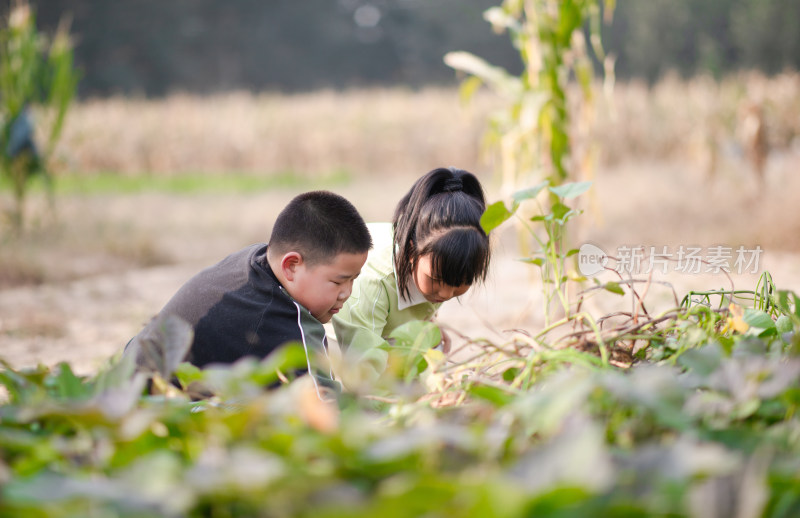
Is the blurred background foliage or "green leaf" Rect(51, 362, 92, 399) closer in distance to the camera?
"green leaf" Rect(51, 362, 92, 399)

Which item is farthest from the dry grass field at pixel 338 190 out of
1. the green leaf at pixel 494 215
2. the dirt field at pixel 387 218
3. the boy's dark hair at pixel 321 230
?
the boy's dark hair at pixel 321 230

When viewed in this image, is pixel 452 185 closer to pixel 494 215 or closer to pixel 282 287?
pixel 282 287

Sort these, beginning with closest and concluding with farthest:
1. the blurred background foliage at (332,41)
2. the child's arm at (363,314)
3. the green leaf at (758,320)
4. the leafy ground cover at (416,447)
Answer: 1. the leafy ground cover at (416,447)
2. the green leaf at (758,320)
3. the child's arm at (363,314)
4. the blurred background foliage at (332,41)

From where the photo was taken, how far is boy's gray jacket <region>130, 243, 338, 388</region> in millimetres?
1388

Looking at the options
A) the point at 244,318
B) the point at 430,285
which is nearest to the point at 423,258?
the point at 430,285

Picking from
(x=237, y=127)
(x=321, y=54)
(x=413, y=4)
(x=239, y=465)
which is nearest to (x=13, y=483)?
(x=239, y=465)

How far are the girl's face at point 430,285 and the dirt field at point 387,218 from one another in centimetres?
27

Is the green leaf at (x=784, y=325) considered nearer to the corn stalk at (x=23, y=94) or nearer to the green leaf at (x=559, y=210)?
the green leaf at (x=559, y=210)

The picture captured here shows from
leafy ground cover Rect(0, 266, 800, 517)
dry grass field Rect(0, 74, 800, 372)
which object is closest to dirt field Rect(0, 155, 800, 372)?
dry grass field Rect(0, 74, 800, 372)

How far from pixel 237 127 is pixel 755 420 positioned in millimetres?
11361

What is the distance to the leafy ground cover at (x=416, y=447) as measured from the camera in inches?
13.1

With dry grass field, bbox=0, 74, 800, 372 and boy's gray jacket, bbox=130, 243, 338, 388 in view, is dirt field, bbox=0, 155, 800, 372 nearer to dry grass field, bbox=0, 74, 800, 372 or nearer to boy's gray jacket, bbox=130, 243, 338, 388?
dry grass field, bbox=0, 74, 800, 372

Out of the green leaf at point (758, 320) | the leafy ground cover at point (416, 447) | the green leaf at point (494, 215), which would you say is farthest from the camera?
the green leaf at point (494, 215)

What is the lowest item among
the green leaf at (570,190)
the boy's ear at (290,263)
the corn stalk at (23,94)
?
the boy's ear at (290,263)
